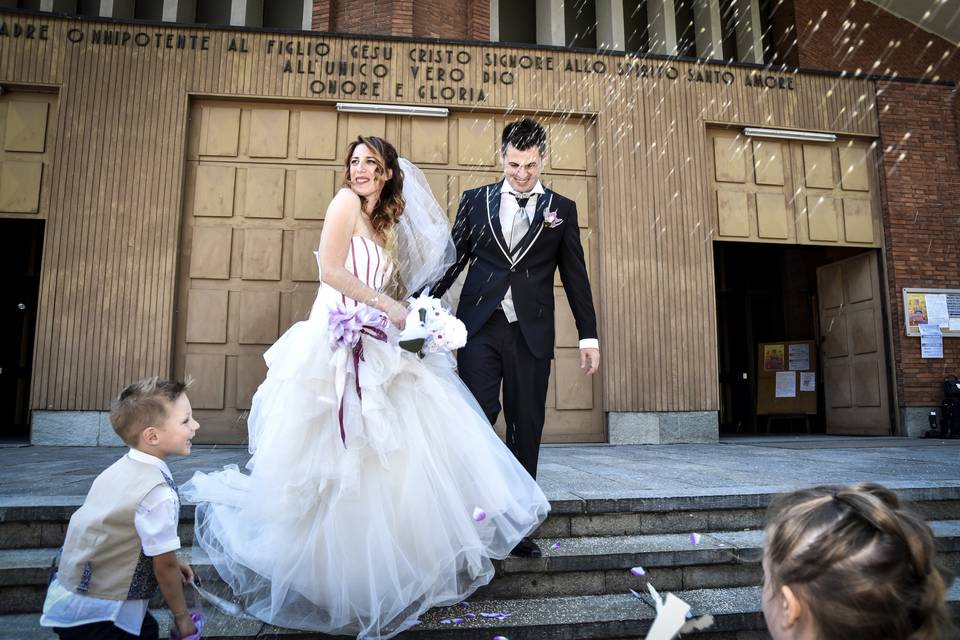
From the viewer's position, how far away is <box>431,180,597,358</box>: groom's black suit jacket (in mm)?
3275

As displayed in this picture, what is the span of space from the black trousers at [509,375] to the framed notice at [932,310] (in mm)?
8323

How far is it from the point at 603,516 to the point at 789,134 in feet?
24.6

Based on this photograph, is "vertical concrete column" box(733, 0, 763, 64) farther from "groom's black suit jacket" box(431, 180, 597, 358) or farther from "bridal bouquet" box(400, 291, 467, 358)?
"bridal bouquet" box(400, 291, 467, 358)

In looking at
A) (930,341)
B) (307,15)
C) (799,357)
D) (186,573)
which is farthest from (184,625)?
(799,357)

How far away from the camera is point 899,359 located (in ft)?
30.6

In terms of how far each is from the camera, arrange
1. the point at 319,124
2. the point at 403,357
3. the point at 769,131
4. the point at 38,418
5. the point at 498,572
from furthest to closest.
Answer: the point at 769,131
the point at 319,124
the point at 38,418
the point at 498,572
the point at 403,357

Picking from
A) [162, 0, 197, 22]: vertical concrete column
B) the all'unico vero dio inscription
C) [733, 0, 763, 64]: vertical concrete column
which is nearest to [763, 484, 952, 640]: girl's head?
the all'unico vero dio inscription

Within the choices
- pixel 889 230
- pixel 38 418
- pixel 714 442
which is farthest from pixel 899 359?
pixel 38 418

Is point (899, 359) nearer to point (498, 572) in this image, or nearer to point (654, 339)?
point (654, 339)

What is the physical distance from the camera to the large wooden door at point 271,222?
26.2 ft

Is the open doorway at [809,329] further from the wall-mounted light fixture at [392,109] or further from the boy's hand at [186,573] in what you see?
the boy's hand at [186,573]

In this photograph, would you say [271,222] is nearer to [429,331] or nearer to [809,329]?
[429,331]

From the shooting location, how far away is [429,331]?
272cm

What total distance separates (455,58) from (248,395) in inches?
196
